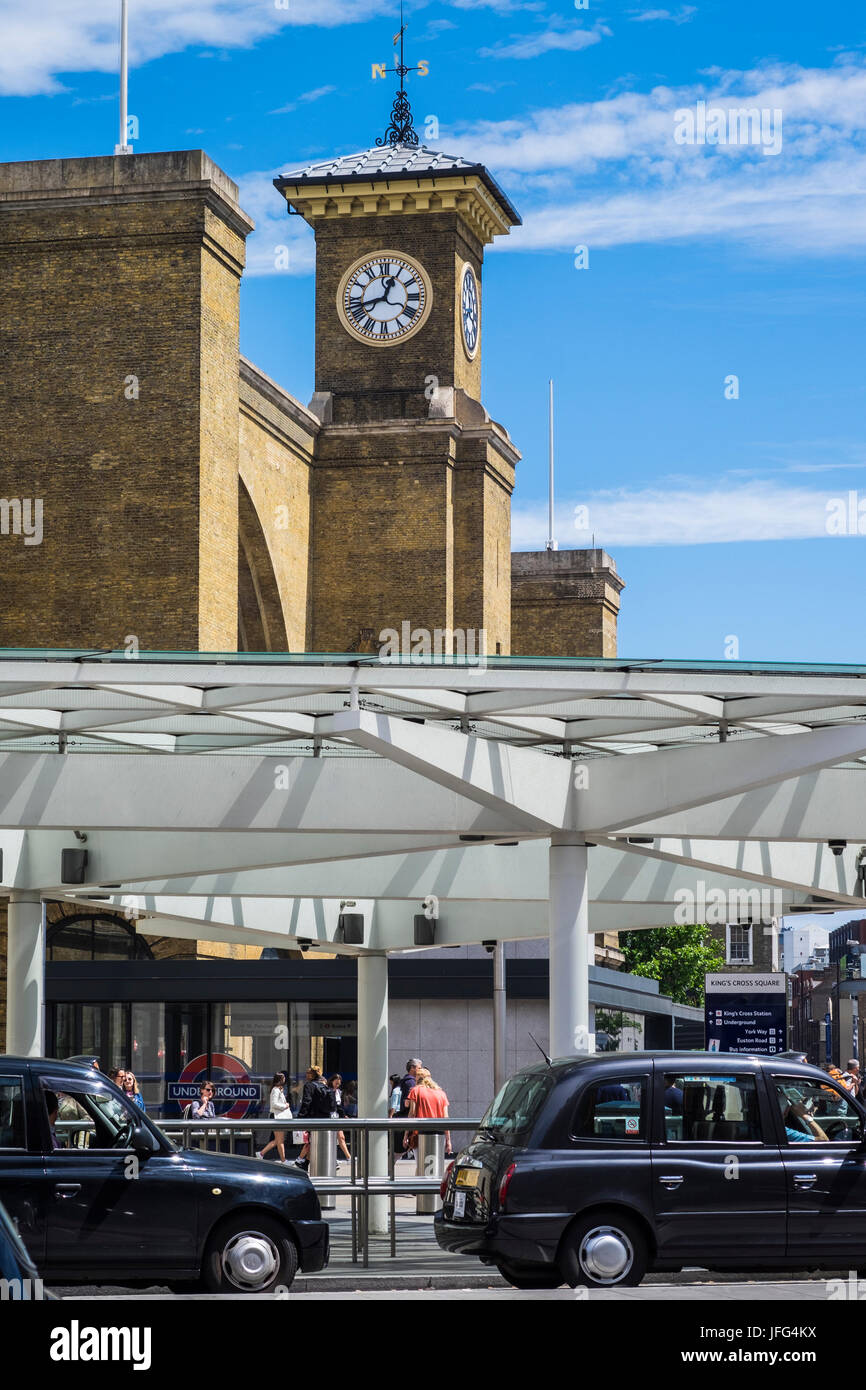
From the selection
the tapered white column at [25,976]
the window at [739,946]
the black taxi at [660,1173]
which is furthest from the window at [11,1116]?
the window at [739,946]

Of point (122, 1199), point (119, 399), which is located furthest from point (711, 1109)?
point (119, 399)

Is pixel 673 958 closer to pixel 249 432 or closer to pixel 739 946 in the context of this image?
pixel 739 946

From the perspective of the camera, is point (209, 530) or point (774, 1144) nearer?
point (774, 1144)

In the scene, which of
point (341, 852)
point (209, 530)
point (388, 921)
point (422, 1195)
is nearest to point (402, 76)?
point (209, 530)

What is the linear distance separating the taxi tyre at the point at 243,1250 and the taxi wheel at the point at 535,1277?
1.41 metres

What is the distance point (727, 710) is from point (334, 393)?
3596 centimetres

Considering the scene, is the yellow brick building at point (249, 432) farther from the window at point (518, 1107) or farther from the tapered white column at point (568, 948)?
the window at point (518, 1107)

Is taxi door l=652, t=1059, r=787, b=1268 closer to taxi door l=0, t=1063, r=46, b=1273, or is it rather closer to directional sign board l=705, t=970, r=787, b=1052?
taxi door l=0, t=1063, r=46, b=1273

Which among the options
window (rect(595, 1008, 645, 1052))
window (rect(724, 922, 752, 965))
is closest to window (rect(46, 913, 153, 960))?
window (rect(595, 1008, 645, 1052))

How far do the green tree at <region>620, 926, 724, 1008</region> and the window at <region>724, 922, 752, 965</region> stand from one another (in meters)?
8.84

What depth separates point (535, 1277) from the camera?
476 inches

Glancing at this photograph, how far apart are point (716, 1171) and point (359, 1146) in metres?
3.65

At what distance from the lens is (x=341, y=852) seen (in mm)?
18641
